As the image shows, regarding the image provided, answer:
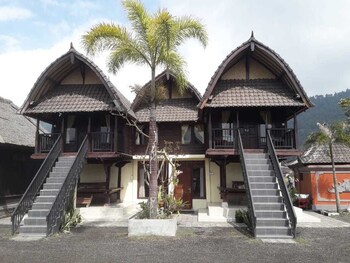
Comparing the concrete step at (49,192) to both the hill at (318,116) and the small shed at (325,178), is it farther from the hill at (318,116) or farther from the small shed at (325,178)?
the hill at (318,116)

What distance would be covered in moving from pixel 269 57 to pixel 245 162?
543cm

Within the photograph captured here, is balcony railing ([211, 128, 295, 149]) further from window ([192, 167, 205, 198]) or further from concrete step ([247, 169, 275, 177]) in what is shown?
window ([192, 167, 205, 198])

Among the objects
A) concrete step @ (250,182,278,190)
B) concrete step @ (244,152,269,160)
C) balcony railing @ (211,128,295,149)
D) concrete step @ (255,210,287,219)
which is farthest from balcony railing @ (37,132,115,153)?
concrete step @ (255,210,287,219)

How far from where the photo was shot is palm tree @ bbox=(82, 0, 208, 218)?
455 inches

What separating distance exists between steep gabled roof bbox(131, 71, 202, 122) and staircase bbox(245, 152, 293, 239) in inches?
198

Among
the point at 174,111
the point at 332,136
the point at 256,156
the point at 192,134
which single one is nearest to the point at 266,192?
the point at 256,156

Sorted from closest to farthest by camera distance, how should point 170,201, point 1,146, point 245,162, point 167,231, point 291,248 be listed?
point 291,248
point 167,231
point 170,201
point 245,162
point 1,146

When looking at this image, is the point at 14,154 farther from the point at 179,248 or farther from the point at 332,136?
the point at 332,136

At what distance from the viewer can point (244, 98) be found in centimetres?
1502

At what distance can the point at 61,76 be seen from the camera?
1706cm

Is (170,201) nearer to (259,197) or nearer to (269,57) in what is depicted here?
(259,197)

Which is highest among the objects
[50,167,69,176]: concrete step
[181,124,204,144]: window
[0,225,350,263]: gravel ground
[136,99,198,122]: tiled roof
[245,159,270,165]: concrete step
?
[136,99,198,122]: tiled roof

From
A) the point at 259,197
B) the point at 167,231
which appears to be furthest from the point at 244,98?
the point at 167,231

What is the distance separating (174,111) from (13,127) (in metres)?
9.82
